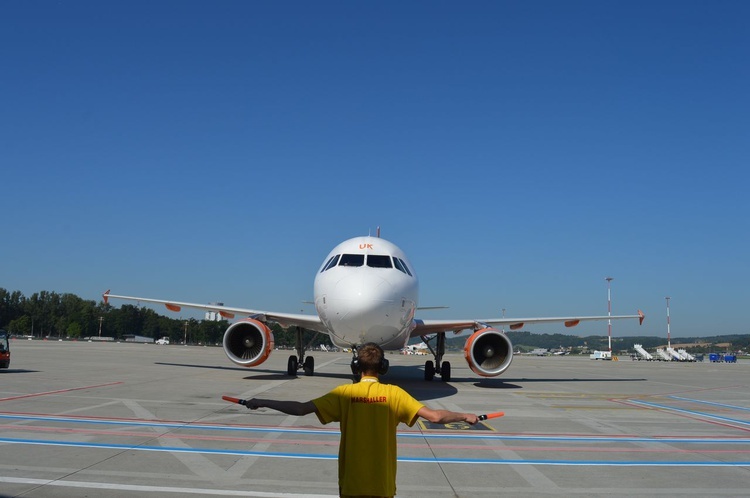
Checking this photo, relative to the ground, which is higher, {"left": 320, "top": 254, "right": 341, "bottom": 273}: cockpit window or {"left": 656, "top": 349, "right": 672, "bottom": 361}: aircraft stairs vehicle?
{"left": 320, "top": 254, "right": 341, "bottom": 273}: cockpit window

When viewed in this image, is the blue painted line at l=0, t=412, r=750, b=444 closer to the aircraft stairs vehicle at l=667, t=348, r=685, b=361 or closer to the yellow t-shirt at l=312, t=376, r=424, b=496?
the yellow t-shirt at l=312, t=376, r=424, b=496

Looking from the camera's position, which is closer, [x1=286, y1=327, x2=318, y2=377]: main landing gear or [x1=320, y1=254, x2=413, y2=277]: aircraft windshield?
[x1=320, y1=254, x2=413, y2=277]: aircraft windshield

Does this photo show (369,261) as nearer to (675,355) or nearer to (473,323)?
(473,323)

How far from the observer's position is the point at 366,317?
1203cm

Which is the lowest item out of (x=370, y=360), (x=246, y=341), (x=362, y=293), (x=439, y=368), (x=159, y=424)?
(x=439, y=368)

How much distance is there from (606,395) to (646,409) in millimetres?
3407

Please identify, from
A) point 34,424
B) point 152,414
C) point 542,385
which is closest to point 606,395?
point 542,385

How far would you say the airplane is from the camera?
12.3m

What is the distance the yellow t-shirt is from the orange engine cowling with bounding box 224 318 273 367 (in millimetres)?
13896

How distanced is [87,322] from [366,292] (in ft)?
430

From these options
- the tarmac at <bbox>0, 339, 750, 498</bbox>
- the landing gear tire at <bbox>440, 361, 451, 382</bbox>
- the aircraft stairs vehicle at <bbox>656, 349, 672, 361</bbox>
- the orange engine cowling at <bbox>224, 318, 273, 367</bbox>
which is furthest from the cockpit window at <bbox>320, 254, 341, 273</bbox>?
the aircraft stairs vehicle at <bbox>656, 349, 672, 361</bbox>

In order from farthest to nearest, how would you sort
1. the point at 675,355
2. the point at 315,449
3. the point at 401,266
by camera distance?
the point at 675,355 → the point at 401,266 → the point at 315,449

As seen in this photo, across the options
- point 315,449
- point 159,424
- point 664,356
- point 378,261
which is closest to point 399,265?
point 378,261

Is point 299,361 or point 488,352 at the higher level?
point 488,352
